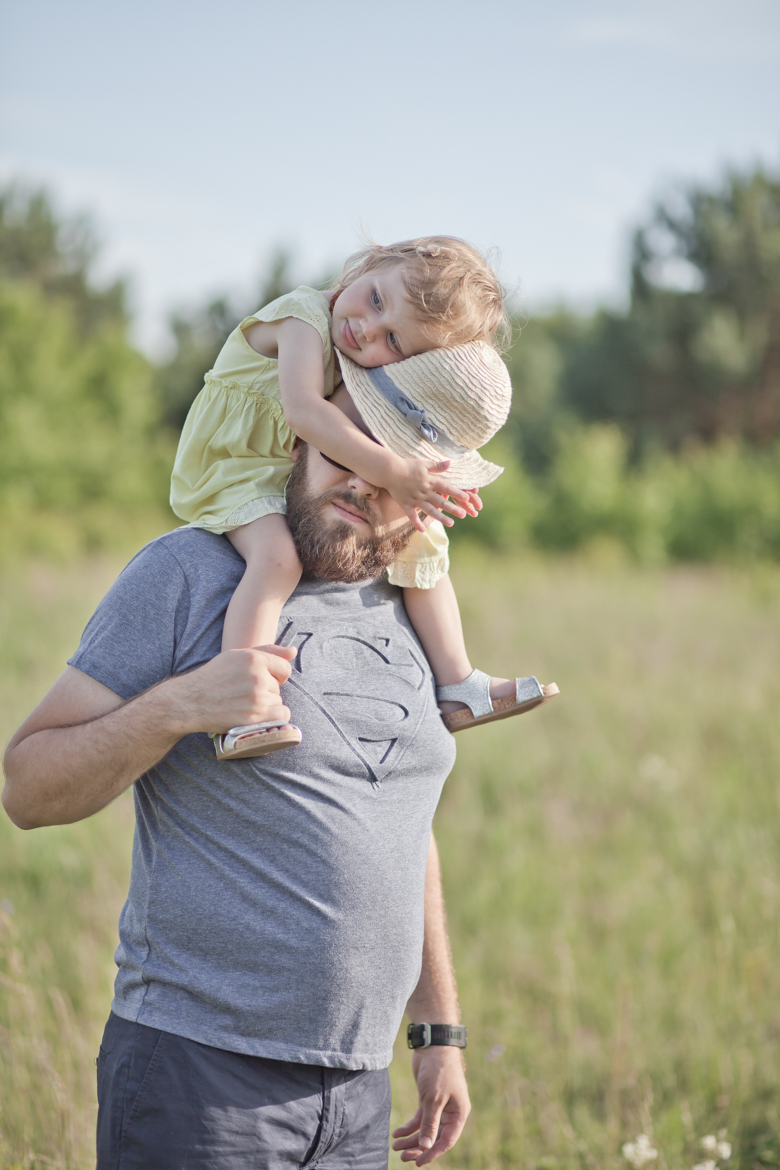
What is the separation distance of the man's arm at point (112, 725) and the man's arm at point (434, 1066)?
0.72 meters

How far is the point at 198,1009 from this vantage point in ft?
5.06

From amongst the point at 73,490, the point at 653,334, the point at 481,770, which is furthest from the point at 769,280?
the point at 481,770

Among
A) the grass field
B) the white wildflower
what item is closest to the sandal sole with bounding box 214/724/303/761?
the grass field

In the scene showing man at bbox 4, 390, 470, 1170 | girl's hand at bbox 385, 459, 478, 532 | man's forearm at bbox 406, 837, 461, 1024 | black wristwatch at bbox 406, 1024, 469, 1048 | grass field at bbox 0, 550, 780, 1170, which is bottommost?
grass field at bbox 0, 550, 780, 1170

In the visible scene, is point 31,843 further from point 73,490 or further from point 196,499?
point 73,490

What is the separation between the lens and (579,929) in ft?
15.5

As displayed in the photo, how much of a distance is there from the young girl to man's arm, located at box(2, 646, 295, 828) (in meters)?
0.25

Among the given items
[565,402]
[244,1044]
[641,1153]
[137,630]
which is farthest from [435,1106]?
[565,402]

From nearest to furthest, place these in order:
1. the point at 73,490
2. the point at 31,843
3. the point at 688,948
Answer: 1. the point at 688,948
2. the point at 31,843
3. the point at 73,490

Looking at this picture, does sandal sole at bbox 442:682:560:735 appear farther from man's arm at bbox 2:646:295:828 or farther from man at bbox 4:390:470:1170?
man's arm at bbox 2:646:295:828

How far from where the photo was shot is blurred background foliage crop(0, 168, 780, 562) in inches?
957

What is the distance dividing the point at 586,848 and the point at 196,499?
4297 mm

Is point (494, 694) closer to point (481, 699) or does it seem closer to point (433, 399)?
point (481, 699)

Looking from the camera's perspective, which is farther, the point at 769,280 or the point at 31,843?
the point at 769,280
